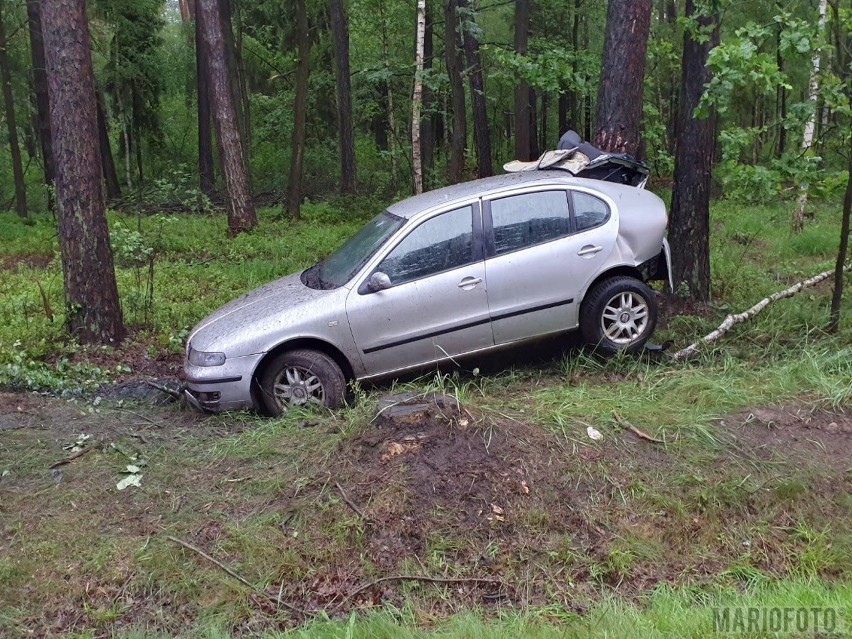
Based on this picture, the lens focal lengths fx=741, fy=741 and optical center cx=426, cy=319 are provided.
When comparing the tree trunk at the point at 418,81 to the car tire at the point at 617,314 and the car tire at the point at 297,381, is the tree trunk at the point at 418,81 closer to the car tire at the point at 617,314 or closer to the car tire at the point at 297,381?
the car tire at the point at 617,314

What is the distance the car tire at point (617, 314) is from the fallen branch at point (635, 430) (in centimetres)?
158

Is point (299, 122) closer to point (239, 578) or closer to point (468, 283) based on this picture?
point (468, 283)

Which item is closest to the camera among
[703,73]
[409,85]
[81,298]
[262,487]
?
[262,487]

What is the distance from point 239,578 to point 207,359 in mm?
2474

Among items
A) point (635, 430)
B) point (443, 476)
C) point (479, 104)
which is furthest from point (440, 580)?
point (479, 104)

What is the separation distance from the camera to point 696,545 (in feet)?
13.9

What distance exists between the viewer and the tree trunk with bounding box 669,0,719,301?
8523 millimetres

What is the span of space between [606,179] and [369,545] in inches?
181

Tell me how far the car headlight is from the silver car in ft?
0.03

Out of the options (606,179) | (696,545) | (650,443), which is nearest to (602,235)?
(606,179)

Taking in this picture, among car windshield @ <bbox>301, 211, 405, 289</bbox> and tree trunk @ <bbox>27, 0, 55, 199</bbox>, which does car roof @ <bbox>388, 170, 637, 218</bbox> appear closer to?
car windshield @ <bbox>301, 211, 405, 289</bbox>

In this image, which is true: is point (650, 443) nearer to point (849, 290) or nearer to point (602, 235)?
point (602, 235)

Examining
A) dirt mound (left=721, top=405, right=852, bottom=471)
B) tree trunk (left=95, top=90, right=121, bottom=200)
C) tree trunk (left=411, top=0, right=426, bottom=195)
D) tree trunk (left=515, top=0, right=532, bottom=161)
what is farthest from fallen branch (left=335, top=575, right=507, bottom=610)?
tree trunk (left=95, top=90, right=121, bottom=200)

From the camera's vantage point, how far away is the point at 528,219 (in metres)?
6.66
